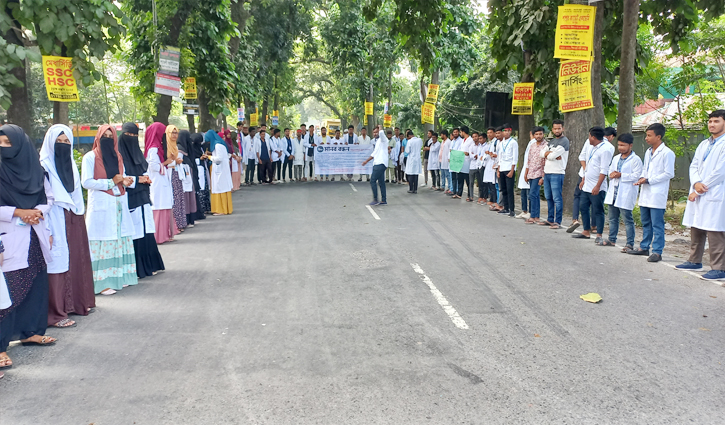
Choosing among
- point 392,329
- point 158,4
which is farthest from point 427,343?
point 158,4

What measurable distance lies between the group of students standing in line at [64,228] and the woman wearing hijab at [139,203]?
1cm

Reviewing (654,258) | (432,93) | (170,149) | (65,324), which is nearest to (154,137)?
(170,149)

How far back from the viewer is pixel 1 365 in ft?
14.7

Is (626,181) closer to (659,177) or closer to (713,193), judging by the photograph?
(659,177)

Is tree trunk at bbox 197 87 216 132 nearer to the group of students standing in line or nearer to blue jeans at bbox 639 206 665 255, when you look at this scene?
the group of students standing in line

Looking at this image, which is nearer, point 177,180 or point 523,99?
point 177,180

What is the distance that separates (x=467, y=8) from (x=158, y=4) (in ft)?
44.5

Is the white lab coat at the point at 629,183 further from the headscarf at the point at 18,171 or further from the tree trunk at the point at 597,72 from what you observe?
the headscarf at the point at 18,171

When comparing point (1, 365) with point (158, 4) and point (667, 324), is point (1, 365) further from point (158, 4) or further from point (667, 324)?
point (158, 4)

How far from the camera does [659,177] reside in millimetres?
8344

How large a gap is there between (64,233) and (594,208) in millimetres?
8201

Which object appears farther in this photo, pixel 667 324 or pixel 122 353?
pixel 667 324

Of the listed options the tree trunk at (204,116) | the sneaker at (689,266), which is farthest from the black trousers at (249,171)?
the sneaker at (689,266)

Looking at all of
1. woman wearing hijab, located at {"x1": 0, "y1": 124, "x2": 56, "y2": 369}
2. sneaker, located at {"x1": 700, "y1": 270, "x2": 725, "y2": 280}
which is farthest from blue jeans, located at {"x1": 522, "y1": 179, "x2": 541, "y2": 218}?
woman wearing hijab, located at {"x1": 0, "y1": 124, "x2": 56, "y2": 369}
